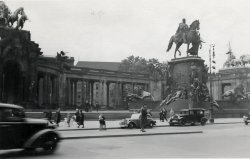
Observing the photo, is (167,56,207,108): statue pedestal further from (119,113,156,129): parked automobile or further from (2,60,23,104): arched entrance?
(2,60,23,104): arched entrance

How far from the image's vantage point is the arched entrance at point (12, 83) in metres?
49.5

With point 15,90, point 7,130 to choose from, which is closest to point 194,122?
point 7,130

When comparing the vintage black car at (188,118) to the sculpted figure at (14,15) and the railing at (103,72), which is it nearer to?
the sculpted figure at (14,15)

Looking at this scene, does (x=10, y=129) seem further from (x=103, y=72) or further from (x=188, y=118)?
(x=103, y=72)

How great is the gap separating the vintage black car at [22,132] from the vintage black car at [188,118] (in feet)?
65.8

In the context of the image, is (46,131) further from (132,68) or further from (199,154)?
(132,68)

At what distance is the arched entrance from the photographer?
162ft

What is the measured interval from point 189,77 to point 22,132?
33748 millimetres

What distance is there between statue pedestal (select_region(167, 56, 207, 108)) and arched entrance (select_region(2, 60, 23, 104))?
2096cm

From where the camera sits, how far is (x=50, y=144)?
12938 mm

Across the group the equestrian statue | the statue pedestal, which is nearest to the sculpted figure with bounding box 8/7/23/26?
the equestrian statue

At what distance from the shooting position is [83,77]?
7275 centimetres

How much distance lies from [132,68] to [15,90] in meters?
56.3

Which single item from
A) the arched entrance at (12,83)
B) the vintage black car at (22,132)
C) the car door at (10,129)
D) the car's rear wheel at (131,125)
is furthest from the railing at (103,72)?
the car door at (10,129)
